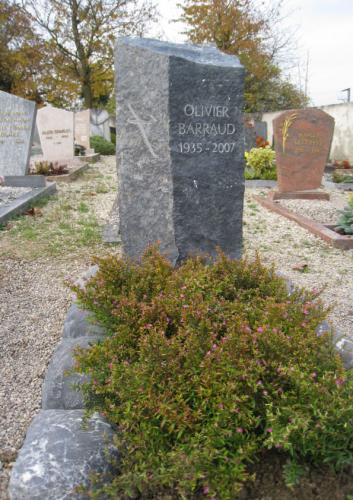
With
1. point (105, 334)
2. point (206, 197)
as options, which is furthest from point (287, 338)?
point (206, 197)

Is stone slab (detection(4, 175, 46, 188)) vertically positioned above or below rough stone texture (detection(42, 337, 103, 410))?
above

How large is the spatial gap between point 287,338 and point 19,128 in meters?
8.67

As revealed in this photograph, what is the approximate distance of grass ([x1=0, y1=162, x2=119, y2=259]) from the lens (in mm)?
5320

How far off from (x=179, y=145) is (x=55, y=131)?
33.5 ft

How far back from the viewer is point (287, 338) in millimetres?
2064

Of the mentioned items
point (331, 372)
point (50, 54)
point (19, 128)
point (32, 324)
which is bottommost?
point (32, 324)

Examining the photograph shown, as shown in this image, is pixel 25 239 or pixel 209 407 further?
pixel 25 239

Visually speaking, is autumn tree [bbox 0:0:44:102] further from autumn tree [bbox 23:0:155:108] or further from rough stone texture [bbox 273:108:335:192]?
rough stone texture [bbox 273:108:335:192]

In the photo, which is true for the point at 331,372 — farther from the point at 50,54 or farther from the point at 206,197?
the point at 50,54

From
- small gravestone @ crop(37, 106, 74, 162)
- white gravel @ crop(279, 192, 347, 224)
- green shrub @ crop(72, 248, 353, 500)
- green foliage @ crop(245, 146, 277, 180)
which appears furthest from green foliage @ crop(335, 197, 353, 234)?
small gravestone @ crop(37, 106, 74, 162)

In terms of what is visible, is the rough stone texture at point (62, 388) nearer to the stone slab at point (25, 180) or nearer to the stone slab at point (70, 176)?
the stone slab at point (25, 180)

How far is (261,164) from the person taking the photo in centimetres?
1068

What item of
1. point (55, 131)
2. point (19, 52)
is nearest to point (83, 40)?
point (19, 52)

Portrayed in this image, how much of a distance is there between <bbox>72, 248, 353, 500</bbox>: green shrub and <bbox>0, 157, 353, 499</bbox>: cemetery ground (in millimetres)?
211
